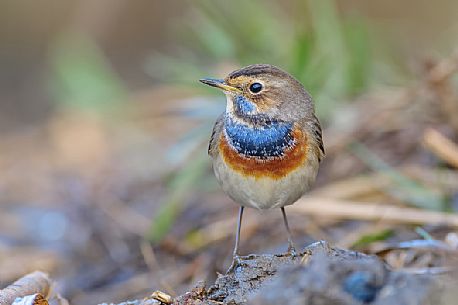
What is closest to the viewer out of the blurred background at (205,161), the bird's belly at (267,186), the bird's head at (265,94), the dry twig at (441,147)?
the bird's belly at (267,186)

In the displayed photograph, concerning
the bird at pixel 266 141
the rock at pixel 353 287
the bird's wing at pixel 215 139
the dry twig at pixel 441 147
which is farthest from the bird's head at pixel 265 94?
the rock at pixel 353 287

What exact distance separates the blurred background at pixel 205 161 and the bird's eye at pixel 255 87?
0.84 m

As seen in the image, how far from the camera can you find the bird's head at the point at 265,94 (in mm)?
3693

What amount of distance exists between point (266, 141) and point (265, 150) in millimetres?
56

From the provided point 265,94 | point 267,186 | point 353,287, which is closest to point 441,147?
point 265,94

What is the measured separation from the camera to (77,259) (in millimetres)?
5785

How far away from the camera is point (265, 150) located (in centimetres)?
359

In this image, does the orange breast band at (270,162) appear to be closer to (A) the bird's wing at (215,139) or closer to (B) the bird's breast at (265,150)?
(B) the bird's breast at (265,150)

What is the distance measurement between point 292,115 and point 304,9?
264cm

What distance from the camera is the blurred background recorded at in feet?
15.4

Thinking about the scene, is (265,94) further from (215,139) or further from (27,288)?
(27,288)

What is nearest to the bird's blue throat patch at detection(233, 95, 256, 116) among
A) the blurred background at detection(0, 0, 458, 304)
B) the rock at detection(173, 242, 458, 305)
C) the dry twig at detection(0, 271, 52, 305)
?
the blurred background at detection(0, 0, 458, 304)

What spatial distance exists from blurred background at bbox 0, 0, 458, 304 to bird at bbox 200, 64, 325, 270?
1.67ft

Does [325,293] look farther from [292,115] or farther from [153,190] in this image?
[153,190]
